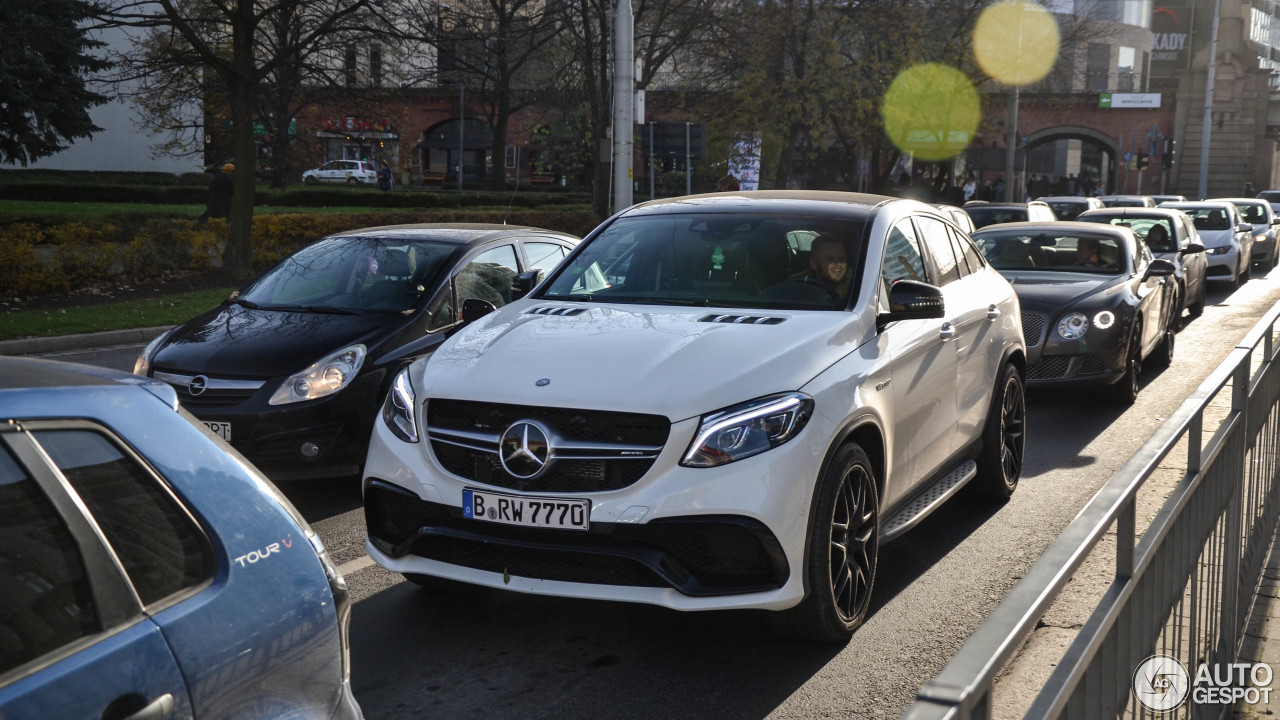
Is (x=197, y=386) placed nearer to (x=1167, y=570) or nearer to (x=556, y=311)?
(x=556, y=311)

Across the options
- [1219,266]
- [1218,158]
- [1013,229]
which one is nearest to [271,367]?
[1013,229]

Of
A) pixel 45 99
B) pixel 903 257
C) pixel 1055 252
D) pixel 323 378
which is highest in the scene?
pixel 45 99

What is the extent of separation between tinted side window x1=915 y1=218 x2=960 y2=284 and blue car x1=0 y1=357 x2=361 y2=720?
4.50m

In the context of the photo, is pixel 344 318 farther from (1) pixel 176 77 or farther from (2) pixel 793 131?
(2) pixel 793 131

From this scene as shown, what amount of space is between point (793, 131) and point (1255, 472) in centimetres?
3286

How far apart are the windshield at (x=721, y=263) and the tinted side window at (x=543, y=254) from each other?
2628 mm

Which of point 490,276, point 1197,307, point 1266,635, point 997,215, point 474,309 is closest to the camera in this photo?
point 1266,635

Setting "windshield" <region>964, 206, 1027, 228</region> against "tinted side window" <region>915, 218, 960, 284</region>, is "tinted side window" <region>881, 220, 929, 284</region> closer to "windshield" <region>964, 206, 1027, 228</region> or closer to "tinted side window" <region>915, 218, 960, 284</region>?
→ "tinted side window" <region>915, 218, 960, 284</region>

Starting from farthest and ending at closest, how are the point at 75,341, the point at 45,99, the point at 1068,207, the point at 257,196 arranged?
the point at 257,196, the point at 45,99, the point at 1068,207, the point at 75,341

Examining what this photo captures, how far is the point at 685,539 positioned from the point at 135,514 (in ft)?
7.79

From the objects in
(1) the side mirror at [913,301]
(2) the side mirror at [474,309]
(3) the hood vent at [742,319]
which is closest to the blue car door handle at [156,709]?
(3) the hood vent at [742,319]

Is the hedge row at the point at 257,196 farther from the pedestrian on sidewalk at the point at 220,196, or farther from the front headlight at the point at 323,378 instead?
the front headlight at the point at 323,378

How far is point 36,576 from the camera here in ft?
6.85

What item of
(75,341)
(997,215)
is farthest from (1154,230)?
(75,341)
